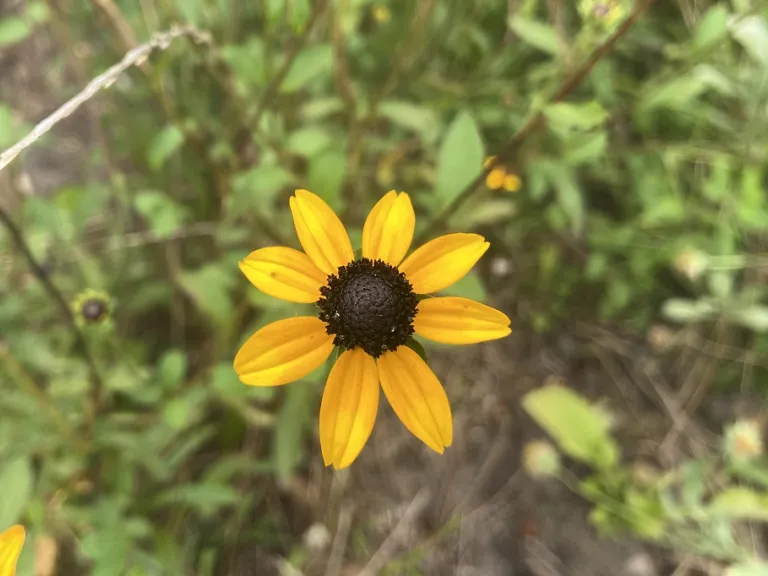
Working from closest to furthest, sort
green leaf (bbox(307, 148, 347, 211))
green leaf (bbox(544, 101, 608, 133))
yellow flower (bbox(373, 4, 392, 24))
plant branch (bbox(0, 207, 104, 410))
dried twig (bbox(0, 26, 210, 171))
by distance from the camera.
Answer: dried twig (bbox(0, 26, 210, 171))
plant branch (bbox(0, 207, 104, 410))
green leaf (bbox(544, 101, 608, 133))
green leaf (bbox(307, 148, 347, 211))
yellow flower (bbox(373, 4, 392, 24))

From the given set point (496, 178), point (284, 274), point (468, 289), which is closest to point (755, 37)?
point (496, 178)

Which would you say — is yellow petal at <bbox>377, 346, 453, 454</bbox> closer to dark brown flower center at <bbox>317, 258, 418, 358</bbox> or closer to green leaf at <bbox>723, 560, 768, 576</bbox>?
dark brown flower center at <bbox>317, 258, 418, 358</bbox>

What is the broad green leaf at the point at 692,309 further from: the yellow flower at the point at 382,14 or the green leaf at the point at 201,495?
the green leaf at the point at 201,495

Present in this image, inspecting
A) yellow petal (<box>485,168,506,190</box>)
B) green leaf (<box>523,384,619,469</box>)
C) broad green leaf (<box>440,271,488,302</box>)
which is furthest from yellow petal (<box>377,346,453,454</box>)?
Answer: green leaf (<box>523,384,619,469</box>)

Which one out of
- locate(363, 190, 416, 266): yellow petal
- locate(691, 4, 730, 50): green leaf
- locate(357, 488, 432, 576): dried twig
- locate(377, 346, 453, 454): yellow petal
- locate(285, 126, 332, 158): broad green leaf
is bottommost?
locate(357, 488, 432, 576): dried twig

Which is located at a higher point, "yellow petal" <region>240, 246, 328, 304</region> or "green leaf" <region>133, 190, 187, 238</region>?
"yellow petal" <region>240, 246, 328, 304</region>

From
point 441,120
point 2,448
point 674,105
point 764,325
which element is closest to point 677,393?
point 764,325
